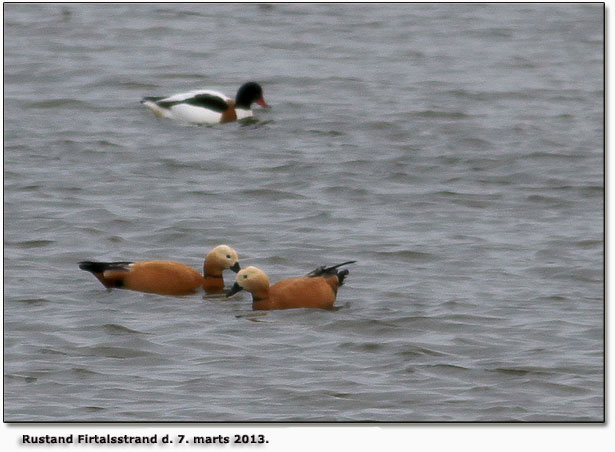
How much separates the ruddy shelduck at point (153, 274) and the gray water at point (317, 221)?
0.32 feet

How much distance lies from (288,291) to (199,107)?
Answer: 6139 millimetres

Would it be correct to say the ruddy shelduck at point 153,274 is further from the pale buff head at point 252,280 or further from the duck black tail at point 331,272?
the duck black tail at point 331,272

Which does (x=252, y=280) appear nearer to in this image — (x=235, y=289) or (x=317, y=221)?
(x=235, y=289)

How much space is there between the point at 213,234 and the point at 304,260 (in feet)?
2.89

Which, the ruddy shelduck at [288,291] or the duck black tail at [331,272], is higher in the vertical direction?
the duck black tail at [331,272]

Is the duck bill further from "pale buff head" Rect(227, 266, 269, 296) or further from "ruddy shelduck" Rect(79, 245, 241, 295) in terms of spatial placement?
"ruddy shelduck" Rect(79, 245, 241, 295)

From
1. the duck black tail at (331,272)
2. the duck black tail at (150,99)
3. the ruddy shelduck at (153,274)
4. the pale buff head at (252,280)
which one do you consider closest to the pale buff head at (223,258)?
the ruddy shelduck at (153,274)

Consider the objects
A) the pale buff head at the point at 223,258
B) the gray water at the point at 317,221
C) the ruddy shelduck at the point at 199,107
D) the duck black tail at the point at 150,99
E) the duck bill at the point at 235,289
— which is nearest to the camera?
the gray water at the point at 317,221

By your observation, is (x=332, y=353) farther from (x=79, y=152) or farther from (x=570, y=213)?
(x=79, y=152)

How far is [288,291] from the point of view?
9.95 meters

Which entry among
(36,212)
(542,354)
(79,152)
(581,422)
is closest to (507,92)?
(79,152)

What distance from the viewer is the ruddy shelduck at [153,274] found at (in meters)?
10.2

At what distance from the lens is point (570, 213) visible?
12188 mm

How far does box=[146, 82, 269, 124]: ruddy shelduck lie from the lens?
15.7 m
